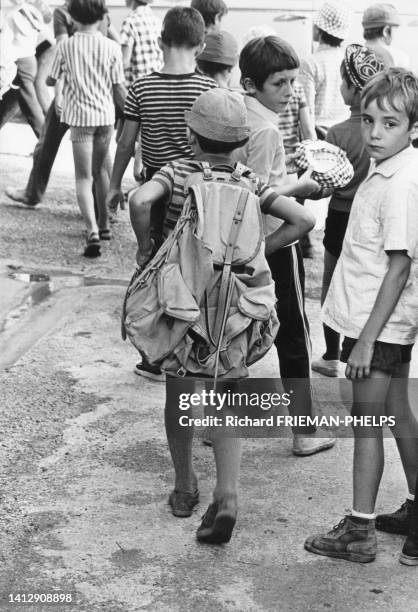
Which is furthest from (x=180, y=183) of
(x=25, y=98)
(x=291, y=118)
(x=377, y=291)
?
(x=25, y=98)

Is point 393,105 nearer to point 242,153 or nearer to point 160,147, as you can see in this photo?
point 242,153

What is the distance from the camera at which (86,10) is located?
7.24m

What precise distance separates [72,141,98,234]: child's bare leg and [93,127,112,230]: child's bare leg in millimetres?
90

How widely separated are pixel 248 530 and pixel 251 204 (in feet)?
3.97

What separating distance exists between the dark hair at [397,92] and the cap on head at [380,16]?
4.33 meters

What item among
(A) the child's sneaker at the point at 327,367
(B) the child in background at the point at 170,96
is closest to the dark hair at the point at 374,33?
(B) the child in background at the point at 170,96

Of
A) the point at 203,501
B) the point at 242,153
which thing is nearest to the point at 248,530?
the point at 203,501

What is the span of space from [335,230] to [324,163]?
0.90m

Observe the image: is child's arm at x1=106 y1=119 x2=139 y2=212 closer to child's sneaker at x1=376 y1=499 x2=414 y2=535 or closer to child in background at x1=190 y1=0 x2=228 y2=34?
child in background at x1=190 y1=0 x2=228 y2=34

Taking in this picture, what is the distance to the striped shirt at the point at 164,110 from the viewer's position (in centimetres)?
540

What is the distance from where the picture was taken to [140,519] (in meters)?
3.91

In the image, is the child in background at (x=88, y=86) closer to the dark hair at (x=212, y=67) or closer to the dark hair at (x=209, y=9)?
the dark hair at (x=209, y=9)

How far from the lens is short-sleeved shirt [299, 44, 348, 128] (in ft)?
24.7

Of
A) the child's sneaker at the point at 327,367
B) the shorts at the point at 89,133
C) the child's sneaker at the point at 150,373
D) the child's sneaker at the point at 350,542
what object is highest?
the child's sneaker at the point at 350,542
